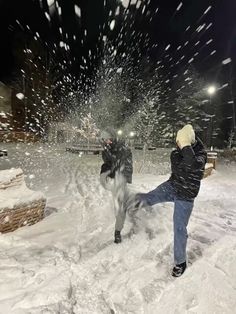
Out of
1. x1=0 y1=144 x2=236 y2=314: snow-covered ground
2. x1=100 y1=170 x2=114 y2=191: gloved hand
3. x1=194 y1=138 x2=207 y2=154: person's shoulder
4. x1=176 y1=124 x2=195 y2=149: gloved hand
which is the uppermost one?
x1=176 y1=124 x2=195 y2=149: gloved hand

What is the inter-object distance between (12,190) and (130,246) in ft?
8.44

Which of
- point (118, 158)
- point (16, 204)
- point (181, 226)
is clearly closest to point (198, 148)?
point (181, 226)

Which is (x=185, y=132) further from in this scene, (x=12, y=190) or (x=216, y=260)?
(x=12, y=190)

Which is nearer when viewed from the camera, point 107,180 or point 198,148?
point 198,148

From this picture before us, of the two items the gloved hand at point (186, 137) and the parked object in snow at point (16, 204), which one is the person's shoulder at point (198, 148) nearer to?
the gloved hand at point (186, 137)

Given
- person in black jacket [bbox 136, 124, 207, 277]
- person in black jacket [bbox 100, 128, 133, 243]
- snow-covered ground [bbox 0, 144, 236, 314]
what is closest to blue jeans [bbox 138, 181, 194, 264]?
person in black jacket [bbox 136, 124, 207, 277]

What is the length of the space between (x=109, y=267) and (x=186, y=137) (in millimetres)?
2076

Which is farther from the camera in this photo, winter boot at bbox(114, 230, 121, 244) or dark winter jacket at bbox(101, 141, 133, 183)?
dark winter jacket at bbox(101, 141, 133, 183)

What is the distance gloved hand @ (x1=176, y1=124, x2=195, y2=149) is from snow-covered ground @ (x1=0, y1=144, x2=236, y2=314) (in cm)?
173

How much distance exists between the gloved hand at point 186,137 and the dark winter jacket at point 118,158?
1736 mm

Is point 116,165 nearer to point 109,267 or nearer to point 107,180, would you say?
point 107,180

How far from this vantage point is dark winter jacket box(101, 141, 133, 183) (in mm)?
5498

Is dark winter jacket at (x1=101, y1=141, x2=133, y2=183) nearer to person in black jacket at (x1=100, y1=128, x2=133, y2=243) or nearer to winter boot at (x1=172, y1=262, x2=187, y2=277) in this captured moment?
person in black jacket at (x1=100, y1=128, x2=133, y2=243)

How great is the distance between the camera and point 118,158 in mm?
5594
